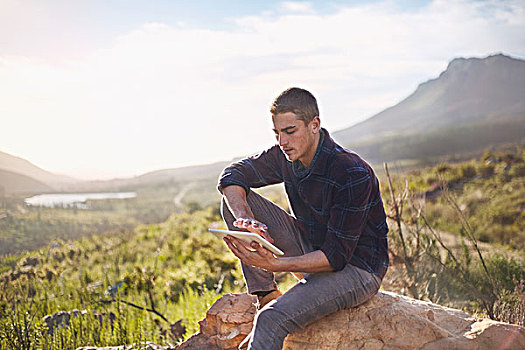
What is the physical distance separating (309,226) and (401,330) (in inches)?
35.2

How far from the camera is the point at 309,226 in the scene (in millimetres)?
2996

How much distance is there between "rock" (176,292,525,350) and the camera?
2.39m

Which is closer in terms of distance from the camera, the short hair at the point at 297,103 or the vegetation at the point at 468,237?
the short hair at the point at 297,103

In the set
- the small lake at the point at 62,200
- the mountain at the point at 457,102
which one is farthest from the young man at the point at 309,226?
the mountain at the point at 457,102

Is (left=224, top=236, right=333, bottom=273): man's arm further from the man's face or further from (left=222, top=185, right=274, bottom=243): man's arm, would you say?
the man's face

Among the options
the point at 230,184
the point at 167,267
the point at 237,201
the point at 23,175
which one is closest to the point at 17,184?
the point at 23,175

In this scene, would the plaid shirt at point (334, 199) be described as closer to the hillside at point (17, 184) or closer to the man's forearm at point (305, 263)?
the man's forearm at point (305, 263)

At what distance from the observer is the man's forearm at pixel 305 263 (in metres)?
2.36

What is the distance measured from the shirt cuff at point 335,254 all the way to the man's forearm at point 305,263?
0.02 m

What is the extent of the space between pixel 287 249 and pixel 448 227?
7466 millimetres

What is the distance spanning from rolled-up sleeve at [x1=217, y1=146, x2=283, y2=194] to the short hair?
60 centimetres

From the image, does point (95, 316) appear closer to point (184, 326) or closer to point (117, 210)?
point (184, 326)

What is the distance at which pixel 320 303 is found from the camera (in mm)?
2430

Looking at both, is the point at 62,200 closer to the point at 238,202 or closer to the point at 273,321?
the point at 238,202
